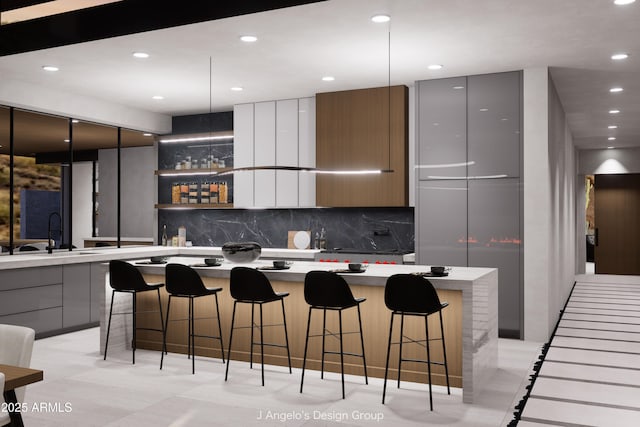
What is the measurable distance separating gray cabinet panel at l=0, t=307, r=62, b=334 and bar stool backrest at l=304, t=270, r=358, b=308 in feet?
10.9

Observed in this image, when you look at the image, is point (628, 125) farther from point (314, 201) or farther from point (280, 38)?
point (280, 38)

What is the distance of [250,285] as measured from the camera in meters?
4.44

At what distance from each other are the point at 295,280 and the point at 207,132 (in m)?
4.24

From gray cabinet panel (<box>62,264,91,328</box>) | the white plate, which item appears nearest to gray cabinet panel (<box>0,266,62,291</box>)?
gray cabinet panel (<box>62,264,91,328</box>)

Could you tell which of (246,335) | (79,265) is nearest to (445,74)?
(246,335)

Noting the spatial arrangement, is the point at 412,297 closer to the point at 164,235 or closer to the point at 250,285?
the point at 250,285

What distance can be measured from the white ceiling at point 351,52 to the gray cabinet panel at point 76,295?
84.9 inches

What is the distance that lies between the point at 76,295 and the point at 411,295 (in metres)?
4.25

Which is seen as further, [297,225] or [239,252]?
[297,225]

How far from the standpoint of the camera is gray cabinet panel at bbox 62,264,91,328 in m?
6.26

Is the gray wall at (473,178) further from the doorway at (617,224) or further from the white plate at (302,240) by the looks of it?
the doorway at (617,224)

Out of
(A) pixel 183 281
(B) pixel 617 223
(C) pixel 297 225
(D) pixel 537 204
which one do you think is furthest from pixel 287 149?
(B) pixel 617 223

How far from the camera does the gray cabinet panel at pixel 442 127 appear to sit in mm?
6199

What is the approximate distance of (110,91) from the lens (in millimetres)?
6844
